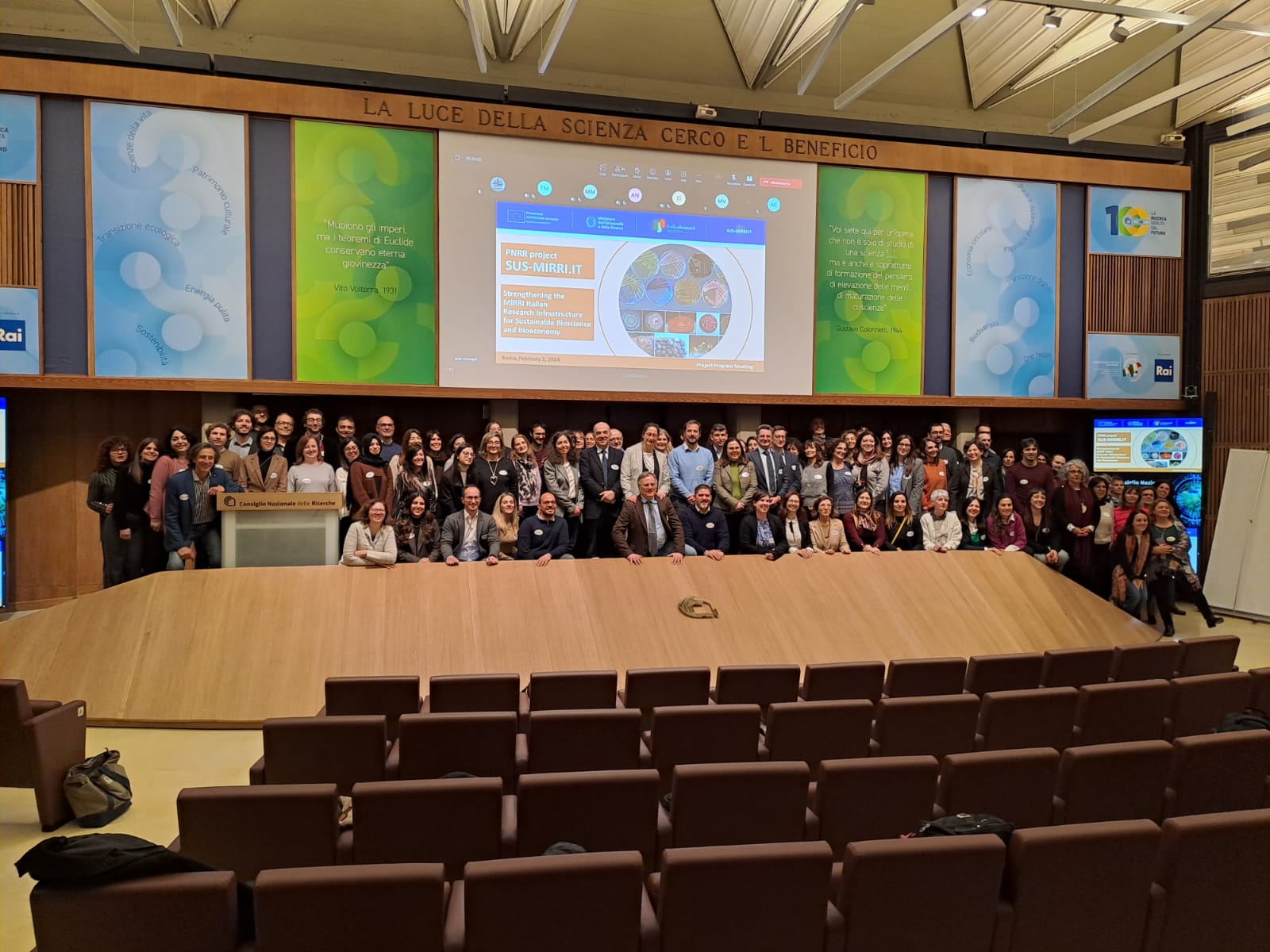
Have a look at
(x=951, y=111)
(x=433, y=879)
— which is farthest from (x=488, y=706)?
(x=951, y=111)

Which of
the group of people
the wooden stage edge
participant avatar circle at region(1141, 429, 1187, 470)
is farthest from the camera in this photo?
participant avatar circle at region(1141, 429, 1187, 470)

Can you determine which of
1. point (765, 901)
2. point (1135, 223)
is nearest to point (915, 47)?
point (1135, 223)

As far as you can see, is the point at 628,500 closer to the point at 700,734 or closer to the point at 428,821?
the point at 700,734

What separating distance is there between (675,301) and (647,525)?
3.27 meters

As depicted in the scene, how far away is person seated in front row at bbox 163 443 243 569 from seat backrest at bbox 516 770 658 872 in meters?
4.31

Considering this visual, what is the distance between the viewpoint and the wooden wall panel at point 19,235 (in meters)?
7.33

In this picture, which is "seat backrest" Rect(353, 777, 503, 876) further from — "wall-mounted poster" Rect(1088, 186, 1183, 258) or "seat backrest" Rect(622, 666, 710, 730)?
"wall-mounted poster" Rect(1088, 186, 1183, 258)

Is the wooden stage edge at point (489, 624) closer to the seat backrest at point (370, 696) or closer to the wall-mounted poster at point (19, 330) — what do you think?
the seat backrest at point (370, 696)

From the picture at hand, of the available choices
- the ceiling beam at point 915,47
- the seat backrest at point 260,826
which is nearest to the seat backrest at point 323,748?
the seat backrest at point 260,826

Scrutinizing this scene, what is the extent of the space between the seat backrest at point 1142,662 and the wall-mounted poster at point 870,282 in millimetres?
5273

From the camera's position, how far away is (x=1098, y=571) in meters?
8.21

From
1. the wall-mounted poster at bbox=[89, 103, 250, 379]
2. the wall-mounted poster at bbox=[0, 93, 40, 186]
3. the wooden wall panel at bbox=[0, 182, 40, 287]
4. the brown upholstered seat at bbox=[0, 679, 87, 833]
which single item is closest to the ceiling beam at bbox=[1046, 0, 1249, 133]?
the wall-mounted poster at bbox=[89, 103, 250, 379]

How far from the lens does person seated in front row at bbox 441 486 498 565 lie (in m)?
6.15

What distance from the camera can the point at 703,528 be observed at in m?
6.83
